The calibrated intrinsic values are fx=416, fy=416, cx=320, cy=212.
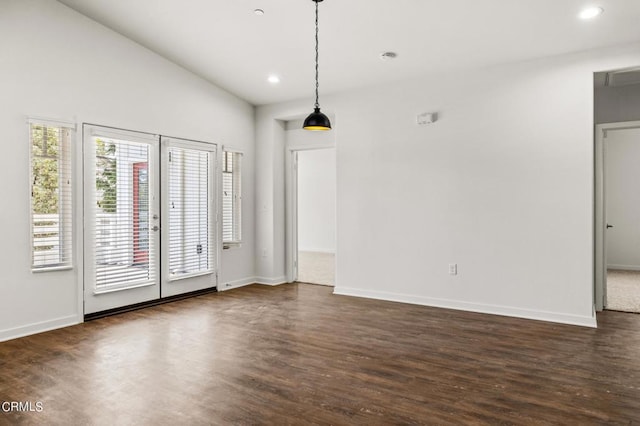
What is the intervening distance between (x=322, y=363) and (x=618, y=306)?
171 inches

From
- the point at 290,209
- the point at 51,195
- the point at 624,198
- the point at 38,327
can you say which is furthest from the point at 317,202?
the point at 38,327

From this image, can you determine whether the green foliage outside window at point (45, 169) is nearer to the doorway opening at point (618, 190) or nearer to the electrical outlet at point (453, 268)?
the electrical outlet at point (453, 268)

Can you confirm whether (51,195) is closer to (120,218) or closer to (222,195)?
(120,218)

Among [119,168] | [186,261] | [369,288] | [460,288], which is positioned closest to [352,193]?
[369,288]

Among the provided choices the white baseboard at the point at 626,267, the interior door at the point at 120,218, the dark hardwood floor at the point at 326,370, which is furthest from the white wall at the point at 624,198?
the interior door at the point at 120,218

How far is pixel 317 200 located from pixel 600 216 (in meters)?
7.28

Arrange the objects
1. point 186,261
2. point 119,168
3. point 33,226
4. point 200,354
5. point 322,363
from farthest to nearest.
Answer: point 186,261, point 119,168, point 33,226, point 200,354, point 322,363

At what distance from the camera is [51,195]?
178 inches

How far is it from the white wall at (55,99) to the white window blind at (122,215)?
0.79 ft

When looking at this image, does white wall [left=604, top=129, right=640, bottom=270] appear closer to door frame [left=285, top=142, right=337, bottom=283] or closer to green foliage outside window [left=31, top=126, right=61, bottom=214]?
door frame [left=285, top=142, right=337, bottom=283]

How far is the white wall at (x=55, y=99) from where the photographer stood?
4199 mm

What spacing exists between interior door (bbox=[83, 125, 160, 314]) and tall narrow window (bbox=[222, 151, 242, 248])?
1.23 m

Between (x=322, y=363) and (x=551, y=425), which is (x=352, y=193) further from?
(x=551, y=425)

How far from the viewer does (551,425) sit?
2.48 metres
